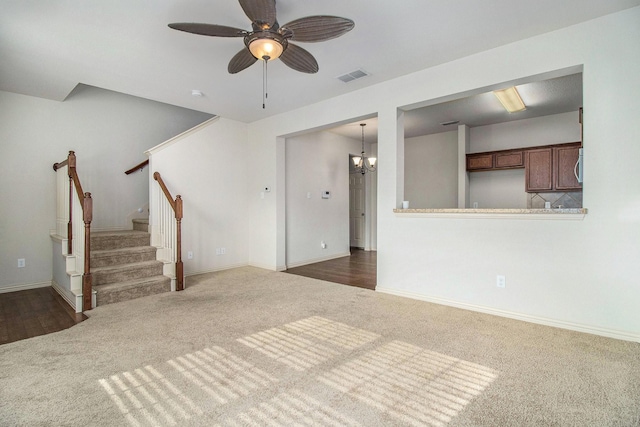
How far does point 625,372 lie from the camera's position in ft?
6.82

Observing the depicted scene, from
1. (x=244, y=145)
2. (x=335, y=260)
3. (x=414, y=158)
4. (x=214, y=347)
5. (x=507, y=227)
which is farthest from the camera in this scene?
(x=414, y=158)

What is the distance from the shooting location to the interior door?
26.5 ft

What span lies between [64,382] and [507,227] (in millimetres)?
3769

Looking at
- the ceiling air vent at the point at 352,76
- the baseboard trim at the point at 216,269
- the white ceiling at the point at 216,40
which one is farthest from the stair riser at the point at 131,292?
the ceiling air vent at the point at 352,76

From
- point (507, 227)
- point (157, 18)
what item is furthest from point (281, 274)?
point (157, 18)

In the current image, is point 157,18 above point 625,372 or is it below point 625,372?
above

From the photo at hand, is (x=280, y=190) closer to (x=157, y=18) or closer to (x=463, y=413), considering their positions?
(x=157, y=18)

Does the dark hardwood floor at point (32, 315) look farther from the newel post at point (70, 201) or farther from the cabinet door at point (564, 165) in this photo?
the cabinet door at point (564, 165)

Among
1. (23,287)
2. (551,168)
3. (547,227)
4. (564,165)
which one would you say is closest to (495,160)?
(551,168)

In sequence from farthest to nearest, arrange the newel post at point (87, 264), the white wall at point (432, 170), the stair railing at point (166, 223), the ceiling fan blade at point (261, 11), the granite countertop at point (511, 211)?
the white wall at point (432, 170)
the stair railing at point (166, 223)
the newel post at point (87, 264)
the granite countertop at point (511, 211)
the ceiling fan blade at point (261, 11)

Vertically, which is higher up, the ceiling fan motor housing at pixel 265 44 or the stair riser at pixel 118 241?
the ceiling fan motor housing at pixel 265 44

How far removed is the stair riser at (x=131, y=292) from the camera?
11.7ft

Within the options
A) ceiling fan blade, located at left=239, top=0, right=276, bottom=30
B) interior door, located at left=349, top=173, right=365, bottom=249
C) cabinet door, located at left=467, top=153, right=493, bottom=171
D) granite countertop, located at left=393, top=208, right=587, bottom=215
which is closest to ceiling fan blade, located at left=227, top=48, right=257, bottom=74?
ceiling fan blade, located at left=239, top=0, right=276, bottom=30

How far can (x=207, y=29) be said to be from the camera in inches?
88.9
